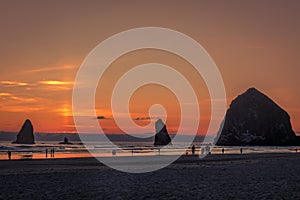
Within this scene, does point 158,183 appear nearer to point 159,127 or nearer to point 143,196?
point 143,196

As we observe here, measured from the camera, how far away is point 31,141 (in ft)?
616

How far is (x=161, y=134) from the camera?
17638 cm

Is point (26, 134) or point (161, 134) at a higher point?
point (26, 134)

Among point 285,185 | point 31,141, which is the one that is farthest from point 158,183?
point 31,141

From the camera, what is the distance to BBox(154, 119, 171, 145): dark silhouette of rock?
6855 inches

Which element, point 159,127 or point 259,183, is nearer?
point 259,183

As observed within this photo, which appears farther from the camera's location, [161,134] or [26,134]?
[26,134]

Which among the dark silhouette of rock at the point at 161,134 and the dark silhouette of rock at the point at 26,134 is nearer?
the dark silhouette of rock at the point at 161,134

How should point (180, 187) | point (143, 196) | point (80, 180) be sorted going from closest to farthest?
point (143, 196) < point (180, 187) < point (80, 180)

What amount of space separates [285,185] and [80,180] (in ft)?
39.8

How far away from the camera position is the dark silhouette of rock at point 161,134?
17412cm

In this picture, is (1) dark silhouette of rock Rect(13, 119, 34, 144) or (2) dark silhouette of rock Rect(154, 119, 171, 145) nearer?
(2) dark silhouette of rock Rect(154, 119, 171, 145)

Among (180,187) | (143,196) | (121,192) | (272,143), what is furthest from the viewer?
(272,143)

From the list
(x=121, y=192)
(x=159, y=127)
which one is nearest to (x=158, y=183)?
(x=121, y=192)
